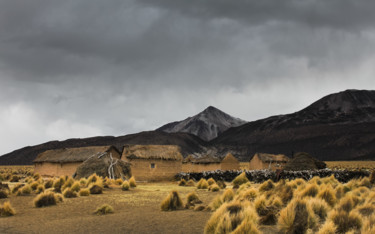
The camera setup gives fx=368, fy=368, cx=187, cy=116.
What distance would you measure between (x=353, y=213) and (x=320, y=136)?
155 metres

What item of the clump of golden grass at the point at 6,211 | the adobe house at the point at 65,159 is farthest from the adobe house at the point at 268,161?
the clump of golden grass at the point at 6,211

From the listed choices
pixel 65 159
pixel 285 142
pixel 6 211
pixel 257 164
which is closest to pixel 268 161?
pixel 257 164

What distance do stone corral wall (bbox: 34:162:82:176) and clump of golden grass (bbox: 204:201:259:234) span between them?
30683 mm

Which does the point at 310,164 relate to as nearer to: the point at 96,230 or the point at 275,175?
the point at 275,175

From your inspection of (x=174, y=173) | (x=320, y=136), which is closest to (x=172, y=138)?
(x=320, y=136)

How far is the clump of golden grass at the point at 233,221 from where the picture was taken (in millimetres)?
6871

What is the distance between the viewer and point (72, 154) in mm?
39219

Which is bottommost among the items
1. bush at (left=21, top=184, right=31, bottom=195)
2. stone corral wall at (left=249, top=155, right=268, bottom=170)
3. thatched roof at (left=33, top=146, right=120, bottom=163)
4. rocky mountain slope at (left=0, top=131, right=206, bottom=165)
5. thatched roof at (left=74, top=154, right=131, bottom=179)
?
stone corral wall at (left=249, top=155, right=268, bottom=170)

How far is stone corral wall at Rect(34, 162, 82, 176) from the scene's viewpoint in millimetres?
36938

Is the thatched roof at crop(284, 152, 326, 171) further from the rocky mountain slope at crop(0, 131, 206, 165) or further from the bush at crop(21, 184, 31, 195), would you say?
the rocky mountain slope at crop(0, 131, 206, 165)

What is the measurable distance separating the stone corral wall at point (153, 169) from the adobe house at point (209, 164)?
14881mm

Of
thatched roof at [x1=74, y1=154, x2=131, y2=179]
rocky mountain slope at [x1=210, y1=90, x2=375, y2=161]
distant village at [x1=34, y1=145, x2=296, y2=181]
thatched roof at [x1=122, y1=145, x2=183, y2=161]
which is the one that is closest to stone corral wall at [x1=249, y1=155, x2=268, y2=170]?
distant village at [x1=34, y1=145, x2=296, y2=181]

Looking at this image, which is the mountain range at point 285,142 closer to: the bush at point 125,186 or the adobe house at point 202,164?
the adobe house at point 202,164

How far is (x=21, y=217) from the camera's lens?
37.4ft
